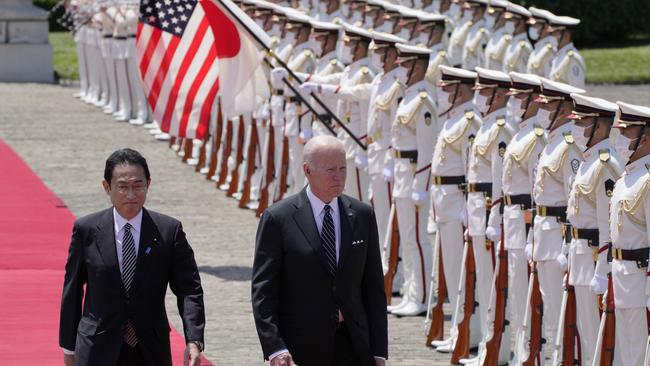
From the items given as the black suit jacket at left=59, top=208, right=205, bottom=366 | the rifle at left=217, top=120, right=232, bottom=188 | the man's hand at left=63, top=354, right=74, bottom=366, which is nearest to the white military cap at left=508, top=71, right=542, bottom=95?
the black suit jacket at left=59, top=208, right=205, bottom=366

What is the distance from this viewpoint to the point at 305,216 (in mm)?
6684

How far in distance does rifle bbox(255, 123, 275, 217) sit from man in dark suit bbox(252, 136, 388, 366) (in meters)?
9.83

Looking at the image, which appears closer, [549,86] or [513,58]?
[549,86]

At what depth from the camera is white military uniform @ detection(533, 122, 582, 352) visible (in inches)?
367

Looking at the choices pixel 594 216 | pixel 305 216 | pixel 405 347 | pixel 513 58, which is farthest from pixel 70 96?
pixel 305 216

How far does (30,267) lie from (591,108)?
564 centimetres

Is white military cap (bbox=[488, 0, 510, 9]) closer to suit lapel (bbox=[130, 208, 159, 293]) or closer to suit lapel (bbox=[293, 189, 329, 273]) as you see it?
suit lapel (bbox=[293, 189, 329, 273])

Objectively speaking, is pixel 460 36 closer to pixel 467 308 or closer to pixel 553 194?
pixel 467 308

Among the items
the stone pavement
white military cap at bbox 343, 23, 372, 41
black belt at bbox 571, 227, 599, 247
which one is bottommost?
the stone pavement

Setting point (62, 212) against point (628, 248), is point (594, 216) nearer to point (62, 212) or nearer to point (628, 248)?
point (628, 248)

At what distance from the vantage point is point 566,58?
1625 centimetres

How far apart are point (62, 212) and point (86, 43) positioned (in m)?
10.6

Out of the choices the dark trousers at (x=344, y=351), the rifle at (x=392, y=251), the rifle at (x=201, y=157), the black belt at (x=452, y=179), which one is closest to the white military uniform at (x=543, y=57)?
the rifle at (x=201, y=157)

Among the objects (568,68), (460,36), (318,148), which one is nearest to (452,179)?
(318,148)
